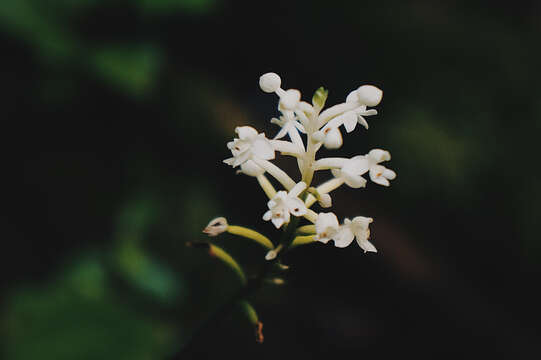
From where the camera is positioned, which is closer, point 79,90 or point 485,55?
point 79,90

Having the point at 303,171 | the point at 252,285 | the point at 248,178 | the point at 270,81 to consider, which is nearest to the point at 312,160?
the point at 303,171

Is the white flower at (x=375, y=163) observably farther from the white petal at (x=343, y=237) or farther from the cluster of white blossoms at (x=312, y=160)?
the white petal at (x=343, y=237)

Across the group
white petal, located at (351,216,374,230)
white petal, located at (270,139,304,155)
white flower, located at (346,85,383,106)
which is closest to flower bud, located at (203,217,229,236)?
white petal, located at (270,139,304,155)

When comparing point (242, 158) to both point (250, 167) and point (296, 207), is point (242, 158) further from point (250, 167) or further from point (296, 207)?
point (296, 207)

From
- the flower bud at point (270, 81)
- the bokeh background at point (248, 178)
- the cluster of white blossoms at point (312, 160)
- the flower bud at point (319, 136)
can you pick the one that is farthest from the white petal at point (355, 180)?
the bokeh background at point (248, 178)

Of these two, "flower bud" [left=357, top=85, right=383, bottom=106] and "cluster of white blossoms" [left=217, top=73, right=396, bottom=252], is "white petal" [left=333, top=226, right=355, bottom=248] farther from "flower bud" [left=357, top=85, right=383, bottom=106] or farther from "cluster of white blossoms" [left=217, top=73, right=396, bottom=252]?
"flower bud" [left=357, top=85, right=383, bottom=106]

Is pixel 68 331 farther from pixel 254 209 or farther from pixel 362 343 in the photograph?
pixel 362 343

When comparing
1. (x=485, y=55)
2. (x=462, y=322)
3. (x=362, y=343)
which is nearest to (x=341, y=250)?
(x=362, y=343)
